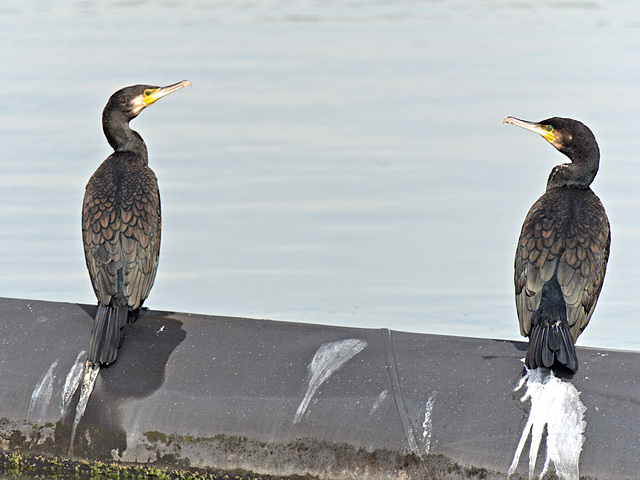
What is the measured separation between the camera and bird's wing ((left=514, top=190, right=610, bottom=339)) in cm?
453

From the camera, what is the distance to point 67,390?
452 cm

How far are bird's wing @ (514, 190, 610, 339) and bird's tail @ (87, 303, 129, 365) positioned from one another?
1713mm

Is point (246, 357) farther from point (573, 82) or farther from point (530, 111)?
point (573, 82)

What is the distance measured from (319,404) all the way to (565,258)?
1.25 metres

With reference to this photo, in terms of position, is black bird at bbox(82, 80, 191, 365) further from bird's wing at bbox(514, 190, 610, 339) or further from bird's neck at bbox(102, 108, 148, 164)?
bird's wing at bbox(514, 190, 610, 339)

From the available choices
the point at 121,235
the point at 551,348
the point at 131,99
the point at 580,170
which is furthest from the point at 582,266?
the point at 131,99

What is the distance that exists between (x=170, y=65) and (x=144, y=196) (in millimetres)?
10396

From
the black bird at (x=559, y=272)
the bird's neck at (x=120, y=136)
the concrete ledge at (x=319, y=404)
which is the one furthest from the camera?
the bird's neck at (x=120, y=136)

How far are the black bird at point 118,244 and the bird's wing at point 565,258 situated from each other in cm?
168

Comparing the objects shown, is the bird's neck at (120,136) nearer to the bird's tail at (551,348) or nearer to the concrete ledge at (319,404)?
the concrete ledge at (319,404)

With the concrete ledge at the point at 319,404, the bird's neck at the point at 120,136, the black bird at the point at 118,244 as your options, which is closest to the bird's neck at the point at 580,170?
the concrete ledge at the point at 319,404

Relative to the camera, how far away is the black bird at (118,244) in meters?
4.55

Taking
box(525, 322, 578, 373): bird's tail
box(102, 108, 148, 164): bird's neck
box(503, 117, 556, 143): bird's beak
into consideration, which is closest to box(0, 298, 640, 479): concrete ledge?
box(525, 322, 578, 373): bird's tail

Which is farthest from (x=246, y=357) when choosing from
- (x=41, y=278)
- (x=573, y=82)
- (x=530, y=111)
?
(x=573, y=82)
